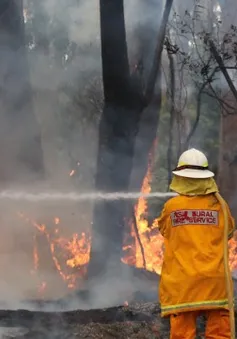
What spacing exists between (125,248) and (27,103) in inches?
117

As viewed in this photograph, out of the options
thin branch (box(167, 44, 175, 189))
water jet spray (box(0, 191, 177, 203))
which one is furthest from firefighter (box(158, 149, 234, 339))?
thin branch (box(167, 44, 175, 189))

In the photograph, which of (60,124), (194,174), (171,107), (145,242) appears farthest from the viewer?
(145,242)

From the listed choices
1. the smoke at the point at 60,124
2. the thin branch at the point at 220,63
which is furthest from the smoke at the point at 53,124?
the thin branch at the point at 220,63

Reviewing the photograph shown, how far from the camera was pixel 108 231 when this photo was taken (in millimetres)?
8906

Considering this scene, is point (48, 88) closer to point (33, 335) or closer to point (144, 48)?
point (144, 48)

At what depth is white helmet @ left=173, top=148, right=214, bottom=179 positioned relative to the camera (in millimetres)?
3799

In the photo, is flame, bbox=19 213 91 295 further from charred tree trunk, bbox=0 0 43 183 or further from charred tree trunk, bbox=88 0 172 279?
charred tree trunk, bbox=0 0 43 183

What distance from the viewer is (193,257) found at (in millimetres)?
3672

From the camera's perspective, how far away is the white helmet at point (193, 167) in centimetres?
380

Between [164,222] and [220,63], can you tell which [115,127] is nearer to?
[220,63]

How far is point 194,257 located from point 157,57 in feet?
19.2

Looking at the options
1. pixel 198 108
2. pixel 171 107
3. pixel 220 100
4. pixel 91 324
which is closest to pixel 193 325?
pixel 91 324

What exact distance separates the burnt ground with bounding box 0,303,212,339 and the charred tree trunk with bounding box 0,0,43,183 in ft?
10.7

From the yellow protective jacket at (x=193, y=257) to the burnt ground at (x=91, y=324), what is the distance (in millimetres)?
1378
